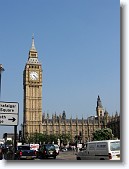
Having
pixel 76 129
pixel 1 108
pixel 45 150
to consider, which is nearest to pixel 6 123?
pixel 1 108

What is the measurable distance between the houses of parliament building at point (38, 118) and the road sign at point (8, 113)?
106449 millimetres

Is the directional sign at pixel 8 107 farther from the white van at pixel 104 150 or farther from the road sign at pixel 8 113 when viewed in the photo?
the white van at pixel 104 150

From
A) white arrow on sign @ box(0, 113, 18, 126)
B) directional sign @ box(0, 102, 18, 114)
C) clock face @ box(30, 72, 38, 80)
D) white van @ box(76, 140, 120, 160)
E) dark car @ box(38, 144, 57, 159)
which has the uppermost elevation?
clock face @ box(30, 72, 38, 80)

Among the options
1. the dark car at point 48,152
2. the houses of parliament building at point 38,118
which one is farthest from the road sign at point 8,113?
the houses of parliament building at point 38,118

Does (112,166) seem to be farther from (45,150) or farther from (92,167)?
(45,150)

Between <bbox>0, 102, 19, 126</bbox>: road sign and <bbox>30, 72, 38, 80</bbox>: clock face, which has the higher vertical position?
<bbox>30, 72, 38, 80</bbox>: clock face

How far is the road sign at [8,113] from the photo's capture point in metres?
8.91

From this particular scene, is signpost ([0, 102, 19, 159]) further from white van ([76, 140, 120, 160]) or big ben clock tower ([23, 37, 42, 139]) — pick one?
big ben clock tower ([23, 37, 42, 139])

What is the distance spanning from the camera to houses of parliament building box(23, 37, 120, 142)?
120312 millimetres

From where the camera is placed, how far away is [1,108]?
9016 millimetres

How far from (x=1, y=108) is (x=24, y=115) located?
114 m

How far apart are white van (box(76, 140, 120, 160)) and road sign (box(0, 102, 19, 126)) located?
894 centimetres

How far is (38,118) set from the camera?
399ft

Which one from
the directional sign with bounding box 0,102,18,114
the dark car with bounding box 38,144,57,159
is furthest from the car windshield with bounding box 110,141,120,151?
the dark car with bounding box 38,144,57,159
